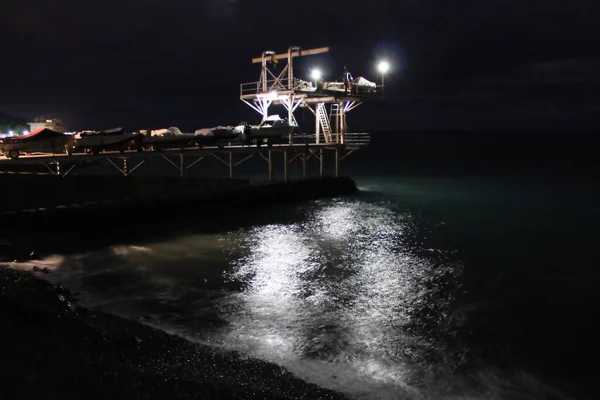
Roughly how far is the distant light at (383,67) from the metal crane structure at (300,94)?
1.32m

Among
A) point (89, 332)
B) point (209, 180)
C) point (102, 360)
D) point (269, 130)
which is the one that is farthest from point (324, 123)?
point (102, 360)

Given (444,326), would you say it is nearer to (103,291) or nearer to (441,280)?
(441,280)

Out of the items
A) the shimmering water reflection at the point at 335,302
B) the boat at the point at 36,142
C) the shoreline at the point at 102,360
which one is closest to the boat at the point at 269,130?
the shimmering water reflection at the point at 335,302

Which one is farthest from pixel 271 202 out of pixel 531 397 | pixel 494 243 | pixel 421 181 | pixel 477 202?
pixel 421 181

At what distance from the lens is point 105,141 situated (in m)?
26.4

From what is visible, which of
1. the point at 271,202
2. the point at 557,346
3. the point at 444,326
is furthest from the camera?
the point at 271,202

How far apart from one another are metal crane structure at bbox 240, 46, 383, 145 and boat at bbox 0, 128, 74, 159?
602 inches

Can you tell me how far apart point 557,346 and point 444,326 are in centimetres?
269

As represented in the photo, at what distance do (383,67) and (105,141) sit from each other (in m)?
22.9

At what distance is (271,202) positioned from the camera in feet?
113

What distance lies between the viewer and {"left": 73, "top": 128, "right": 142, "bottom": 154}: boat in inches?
1020

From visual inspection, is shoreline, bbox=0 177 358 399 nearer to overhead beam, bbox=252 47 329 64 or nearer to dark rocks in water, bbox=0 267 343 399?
dark rocks in water, bbox=0 267 343 399

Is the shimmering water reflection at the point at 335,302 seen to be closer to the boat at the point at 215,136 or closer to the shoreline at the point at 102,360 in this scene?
the shoreline at the point at 102,360

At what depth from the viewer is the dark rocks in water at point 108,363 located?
7984 millimetres
